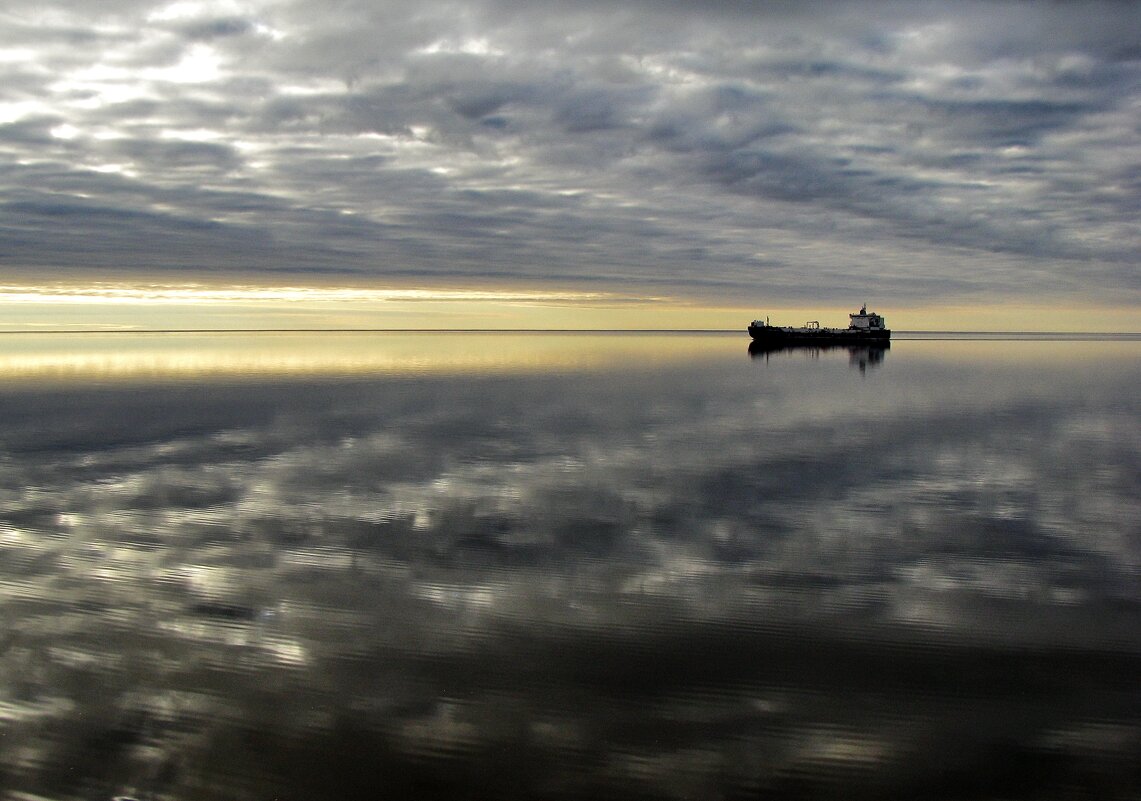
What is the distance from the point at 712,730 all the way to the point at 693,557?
24.0 feet

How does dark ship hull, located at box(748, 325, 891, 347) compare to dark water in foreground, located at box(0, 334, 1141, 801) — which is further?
dark ship hull, located at box(748, 325, 891, 347)

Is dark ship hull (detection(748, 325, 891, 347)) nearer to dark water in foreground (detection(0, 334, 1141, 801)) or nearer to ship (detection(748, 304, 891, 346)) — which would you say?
ship (detection(748, 304, 891, 346))

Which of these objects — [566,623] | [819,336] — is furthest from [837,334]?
[566,623]

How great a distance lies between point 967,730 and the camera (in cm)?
1000

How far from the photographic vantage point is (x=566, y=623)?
13.4 meters

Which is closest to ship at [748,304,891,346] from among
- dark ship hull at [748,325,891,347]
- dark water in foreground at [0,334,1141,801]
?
dark ship hull at [748,325,891,347]

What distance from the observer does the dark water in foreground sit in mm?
9211

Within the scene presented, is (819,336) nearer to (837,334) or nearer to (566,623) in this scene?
(837,334)

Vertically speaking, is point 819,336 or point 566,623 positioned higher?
point 819,336

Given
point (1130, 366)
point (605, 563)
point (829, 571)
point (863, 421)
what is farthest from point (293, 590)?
point (1130, 366)

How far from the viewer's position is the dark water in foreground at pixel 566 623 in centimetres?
921

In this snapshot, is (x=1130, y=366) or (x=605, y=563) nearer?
(x=605, y=563)

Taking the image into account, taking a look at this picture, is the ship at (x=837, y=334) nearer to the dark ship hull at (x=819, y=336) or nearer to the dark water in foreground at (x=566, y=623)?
the dark ship hull at (x=819, y=336)

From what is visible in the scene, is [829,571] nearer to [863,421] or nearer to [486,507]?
[486,507]
